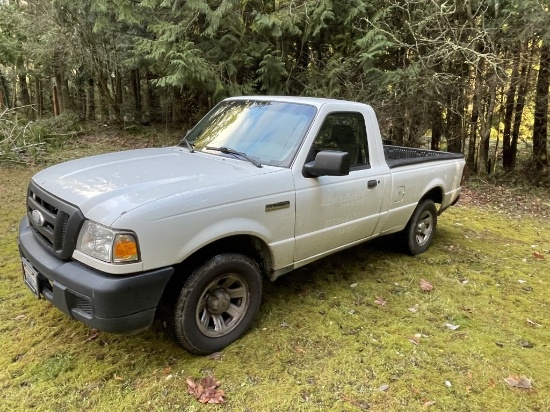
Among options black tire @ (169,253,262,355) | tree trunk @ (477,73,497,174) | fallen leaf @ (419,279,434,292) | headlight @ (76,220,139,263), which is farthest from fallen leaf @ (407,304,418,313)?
tree trunk @ (477,73,497,174)

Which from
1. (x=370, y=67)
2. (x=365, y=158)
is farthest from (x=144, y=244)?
(x=370, y=67)

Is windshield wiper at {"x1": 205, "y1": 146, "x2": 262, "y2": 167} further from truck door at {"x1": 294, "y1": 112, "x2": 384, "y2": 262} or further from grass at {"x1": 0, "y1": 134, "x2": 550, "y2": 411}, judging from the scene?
grass at {"x1": 0, "y1": 134, "x2": 550, "y2": 411}

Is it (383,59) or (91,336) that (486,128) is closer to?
(383,59)

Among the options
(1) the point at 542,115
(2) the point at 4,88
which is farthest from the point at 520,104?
(2) the point at 4,88

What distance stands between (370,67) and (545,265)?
227 inches

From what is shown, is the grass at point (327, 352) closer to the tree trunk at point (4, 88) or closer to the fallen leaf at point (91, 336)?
the fallen leaf at point (91, 336)

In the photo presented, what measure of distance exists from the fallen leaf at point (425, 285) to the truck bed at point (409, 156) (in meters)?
1.32

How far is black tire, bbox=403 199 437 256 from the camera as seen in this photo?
5262 mm

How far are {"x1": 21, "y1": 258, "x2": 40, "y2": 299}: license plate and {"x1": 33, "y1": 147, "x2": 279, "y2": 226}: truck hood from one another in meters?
0.59

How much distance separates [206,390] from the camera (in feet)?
9.22

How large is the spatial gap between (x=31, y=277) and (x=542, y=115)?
1130cm

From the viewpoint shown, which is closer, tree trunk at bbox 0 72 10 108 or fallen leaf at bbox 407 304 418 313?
fallen leaf at bbox 407 304 418 313

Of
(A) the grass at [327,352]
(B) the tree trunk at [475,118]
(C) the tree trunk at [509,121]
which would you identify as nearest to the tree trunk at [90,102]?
(B) the tree trunk at [475,118]

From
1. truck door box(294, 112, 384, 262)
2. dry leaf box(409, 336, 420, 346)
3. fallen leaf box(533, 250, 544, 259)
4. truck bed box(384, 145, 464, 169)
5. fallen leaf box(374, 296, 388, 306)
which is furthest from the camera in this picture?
fallen leaf box(533, 250, 544, 259)
